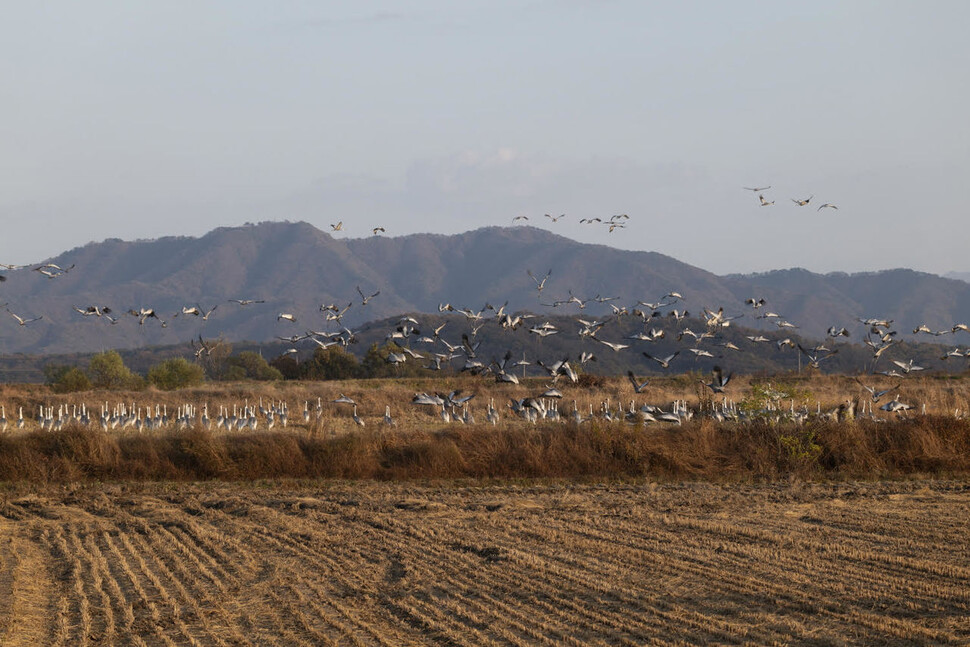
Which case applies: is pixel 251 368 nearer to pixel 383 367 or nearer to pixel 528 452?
pixel 383 367

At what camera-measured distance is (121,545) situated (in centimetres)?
1384

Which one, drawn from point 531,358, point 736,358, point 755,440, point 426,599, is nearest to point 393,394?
point 755,440

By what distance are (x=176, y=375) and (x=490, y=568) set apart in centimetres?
4892

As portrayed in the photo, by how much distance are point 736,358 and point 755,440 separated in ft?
204

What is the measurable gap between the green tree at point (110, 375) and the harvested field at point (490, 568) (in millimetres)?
37944

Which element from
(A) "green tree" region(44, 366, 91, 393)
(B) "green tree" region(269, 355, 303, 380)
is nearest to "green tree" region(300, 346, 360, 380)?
(B) "green tree" region(269, 355, 303, 380)

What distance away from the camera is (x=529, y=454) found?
22.0 m

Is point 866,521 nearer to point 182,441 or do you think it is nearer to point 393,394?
point 182,441

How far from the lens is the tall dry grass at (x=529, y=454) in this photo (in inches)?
860

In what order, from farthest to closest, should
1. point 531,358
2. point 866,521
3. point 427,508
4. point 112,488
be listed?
point 531,358 < point 112,488 < point 427,508 < point 866,521

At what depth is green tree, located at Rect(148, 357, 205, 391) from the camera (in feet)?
183

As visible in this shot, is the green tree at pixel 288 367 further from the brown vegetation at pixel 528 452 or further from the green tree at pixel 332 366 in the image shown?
the brown vegetation at pixel 528 452

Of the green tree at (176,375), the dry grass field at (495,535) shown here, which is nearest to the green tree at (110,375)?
the green tree at (176,375)

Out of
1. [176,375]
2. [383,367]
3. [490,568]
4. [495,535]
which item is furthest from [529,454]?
[176,375]
